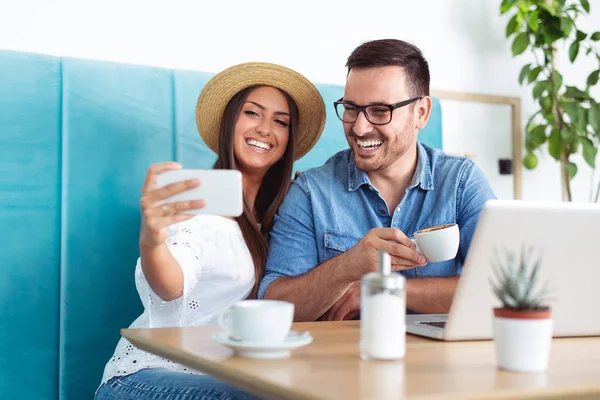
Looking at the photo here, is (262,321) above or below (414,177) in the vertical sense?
below

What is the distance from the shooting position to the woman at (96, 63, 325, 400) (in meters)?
1.31

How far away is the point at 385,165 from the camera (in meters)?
1.84

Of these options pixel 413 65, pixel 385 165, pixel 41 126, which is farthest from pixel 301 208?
pixel 41 126

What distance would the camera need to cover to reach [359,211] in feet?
5.98

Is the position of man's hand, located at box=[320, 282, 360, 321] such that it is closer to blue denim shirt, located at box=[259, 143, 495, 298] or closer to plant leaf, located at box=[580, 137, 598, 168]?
blue denim shirt, located at box=[259, 143, 495, 298]

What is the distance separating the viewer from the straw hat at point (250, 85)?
6.23ft

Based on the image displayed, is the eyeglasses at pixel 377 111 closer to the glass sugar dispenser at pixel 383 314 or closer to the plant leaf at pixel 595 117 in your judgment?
the glass sugar dispenser at pixel 383 314

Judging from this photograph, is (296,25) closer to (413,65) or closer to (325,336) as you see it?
(413,65)

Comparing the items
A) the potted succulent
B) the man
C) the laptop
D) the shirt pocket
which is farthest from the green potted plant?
the potted succulent

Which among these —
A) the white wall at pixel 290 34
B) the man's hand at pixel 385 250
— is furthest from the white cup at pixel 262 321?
the white wall at pixel 290 34

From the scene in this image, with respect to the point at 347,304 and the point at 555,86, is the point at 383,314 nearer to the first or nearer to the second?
the point at 347,304

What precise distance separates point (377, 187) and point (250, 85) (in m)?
0.42

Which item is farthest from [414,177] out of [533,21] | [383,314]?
[533,21]

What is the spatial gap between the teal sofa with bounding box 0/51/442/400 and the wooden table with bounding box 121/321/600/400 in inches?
27.3
